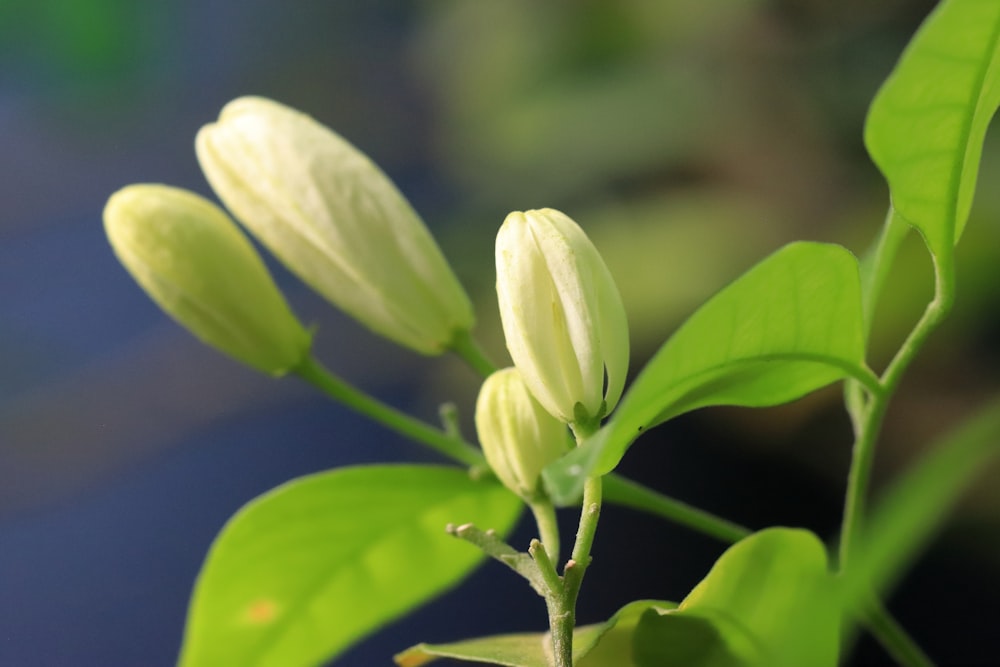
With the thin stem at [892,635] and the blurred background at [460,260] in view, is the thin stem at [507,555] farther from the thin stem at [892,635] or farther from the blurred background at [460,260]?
the blurred background at [460,260]

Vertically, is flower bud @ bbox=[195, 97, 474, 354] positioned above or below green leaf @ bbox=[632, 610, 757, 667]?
above

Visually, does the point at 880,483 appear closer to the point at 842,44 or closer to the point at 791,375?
the point at 842,44

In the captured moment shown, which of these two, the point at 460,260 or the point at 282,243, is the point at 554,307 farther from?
the point at 460,260

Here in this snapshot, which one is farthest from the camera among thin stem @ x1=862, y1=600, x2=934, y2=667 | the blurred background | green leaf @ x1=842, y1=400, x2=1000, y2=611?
the blurred background

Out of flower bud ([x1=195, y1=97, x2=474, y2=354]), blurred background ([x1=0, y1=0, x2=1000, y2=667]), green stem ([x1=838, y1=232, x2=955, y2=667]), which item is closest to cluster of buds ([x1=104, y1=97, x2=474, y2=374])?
flower bud ([x1=195, y1=97, x2=474, y2=354])

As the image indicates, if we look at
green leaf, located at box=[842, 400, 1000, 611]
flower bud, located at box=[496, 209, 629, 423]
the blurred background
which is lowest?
the blurred background

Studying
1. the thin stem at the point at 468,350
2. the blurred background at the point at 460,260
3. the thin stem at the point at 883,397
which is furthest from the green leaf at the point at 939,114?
the blurred background at the point at 460,260

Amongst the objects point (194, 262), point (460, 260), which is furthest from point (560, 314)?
point (460, 260)

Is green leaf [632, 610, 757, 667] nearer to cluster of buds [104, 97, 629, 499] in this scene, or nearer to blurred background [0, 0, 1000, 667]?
cluster of buds [104, 97, 629, 499]
